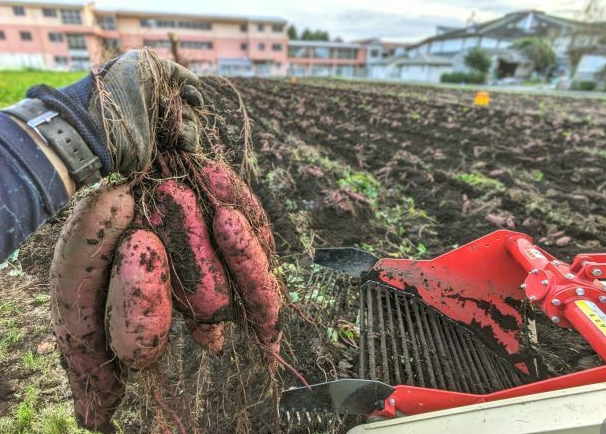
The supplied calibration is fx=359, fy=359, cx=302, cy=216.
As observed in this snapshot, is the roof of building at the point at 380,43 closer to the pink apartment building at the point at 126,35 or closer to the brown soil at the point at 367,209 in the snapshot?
the pink apartment building at the point at 126,35

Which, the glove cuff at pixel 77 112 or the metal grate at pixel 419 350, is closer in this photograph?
the glove cuff at pixel 77 112

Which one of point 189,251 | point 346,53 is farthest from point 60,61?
point 189,251

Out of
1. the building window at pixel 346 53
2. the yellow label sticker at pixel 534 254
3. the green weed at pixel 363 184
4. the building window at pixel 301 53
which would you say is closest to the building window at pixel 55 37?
the building window at pixel 301 53

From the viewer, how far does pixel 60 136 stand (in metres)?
1.33

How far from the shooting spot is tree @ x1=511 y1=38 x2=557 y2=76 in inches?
1394

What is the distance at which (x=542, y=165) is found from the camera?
5.81 meters

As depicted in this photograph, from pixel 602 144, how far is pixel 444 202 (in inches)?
210

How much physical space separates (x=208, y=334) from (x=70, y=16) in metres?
53.7

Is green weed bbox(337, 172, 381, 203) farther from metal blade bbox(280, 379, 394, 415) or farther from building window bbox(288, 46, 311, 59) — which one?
building window bbox(288, 46, 311, 59)

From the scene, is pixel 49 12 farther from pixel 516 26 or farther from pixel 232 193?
pixel 516 26

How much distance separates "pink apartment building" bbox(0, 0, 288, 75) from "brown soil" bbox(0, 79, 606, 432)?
3670cm

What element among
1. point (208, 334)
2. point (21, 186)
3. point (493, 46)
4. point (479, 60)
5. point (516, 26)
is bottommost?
point (208, 334)

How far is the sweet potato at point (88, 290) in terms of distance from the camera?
1093 millimetres

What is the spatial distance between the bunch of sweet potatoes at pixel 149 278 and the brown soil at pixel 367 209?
0.61 feet
